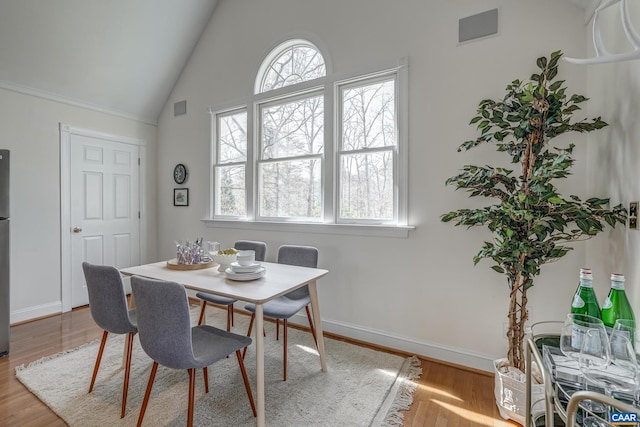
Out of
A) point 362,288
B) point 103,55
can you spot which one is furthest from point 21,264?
point 362,288

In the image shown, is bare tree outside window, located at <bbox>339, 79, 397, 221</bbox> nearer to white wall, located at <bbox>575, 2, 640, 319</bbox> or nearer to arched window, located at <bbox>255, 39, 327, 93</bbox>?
arched window, located at <bbox>255, 39, 327, 93</bbox>

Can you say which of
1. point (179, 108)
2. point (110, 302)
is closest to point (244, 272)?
point (110, 302)

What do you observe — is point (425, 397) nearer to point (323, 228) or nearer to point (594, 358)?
point (594, 358)

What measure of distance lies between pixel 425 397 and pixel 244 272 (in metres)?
1.47

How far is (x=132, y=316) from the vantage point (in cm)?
207

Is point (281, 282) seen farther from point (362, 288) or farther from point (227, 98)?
point (227, 98)

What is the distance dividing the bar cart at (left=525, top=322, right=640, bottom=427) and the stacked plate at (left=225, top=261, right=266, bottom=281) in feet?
4.94

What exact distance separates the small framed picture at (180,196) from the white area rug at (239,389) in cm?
202

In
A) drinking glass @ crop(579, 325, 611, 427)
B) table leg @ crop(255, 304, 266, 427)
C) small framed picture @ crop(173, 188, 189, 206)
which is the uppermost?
small framed picture @ crop(173, 188, 189, 206)

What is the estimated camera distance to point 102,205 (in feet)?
12.9

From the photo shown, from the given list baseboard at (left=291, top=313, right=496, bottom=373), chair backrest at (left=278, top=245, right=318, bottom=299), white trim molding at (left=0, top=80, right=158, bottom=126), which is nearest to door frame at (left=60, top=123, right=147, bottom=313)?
white trim molding at (left=0, top=80, right=158, bottom=126)

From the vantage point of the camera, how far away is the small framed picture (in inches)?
163

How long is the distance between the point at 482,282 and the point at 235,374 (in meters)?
1.99

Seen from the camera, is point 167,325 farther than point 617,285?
Yes
